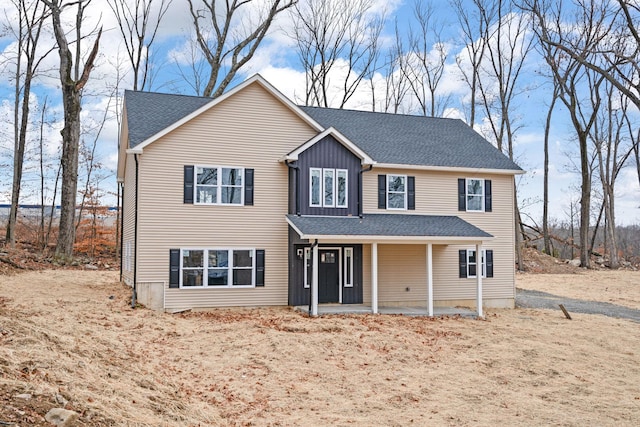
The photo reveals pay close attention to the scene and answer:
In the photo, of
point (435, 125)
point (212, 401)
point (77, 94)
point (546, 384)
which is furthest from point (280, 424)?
point (77, 94)

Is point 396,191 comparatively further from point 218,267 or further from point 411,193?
point 218,267

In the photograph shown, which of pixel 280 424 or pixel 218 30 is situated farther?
pixel 218 30

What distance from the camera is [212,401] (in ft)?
29.9

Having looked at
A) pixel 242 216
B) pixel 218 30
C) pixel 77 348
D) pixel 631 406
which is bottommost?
pixel 631 406

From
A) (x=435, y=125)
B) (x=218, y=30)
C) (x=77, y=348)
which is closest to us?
(x=77, y=348)

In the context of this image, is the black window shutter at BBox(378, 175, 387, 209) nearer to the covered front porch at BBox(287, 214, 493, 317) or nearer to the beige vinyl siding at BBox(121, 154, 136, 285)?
the covered front porch at BBox(287, 214, 493, 317)

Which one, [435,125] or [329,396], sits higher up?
[435,125]

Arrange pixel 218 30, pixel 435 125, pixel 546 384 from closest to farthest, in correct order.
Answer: pixel 546 384
pixel 435 125
pixel 218 30

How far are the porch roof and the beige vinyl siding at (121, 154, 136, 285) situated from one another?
215 inches

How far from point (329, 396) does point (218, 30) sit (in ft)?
90.3

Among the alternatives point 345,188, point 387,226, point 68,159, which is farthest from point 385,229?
point 68,159

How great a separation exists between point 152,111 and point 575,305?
60.5 ft

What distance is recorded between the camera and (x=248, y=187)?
59.7ft

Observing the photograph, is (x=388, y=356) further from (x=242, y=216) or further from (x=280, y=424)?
(x=242, y=216)
